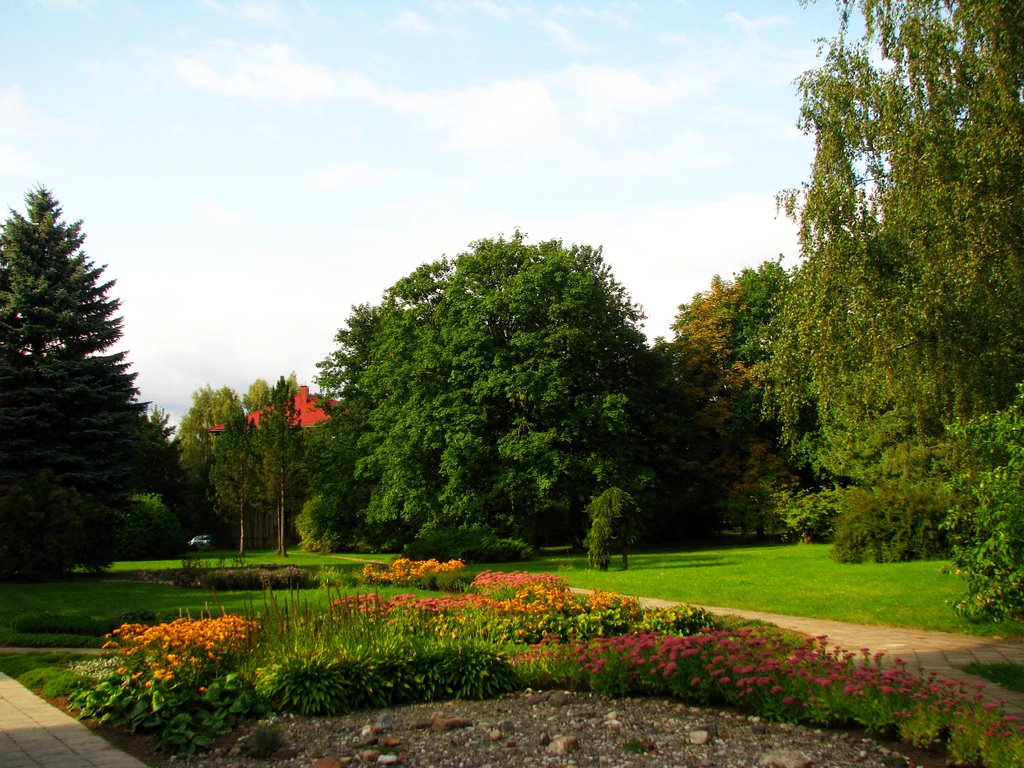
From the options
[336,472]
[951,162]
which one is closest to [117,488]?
[336,472]

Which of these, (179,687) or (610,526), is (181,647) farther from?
(610,526)

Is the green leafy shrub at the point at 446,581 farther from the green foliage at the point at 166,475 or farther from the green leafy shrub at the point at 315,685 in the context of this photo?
the green foliage at the point at 166,475

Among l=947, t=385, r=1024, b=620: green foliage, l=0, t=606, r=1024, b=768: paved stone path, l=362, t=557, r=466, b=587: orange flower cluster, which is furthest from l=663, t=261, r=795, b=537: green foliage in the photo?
l=947, t=385, r=1024, b=620: green foliage

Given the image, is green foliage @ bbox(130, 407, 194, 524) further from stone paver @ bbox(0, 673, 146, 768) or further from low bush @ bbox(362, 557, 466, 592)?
stone paver @ bbox(0, 673, 146, 768)

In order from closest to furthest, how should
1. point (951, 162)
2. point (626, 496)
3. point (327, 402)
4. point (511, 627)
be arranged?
1. point (511, 627)
2. point (951, 162)
3. point (626, 496)
4. point (327, 402)

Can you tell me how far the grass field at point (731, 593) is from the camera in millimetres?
11508

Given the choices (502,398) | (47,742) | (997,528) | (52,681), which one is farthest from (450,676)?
(502,398)

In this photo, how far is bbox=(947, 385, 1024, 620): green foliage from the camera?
923 centimetres

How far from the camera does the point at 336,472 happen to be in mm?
35531

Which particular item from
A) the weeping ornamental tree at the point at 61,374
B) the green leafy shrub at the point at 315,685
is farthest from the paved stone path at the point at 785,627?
the weeping ornamental tree at the point at 61,374

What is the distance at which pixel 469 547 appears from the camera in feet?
80.0

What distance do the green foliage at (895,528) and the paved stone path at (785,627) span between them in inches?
421

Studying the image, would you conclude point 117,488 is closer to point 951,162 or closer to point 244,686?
point 244,686

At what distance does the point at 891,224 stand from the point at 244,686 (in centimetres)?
1094
